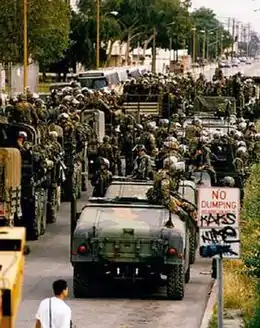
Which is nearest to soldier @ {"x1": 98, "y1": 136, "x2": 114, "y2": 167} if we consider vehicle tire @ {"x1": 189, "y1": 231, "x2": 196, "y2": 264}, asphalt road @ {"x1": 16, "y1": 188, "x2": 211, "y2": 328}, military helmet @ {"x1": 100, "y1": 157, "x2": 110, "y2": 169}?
military helmet @ {"x1": 100, "y1": 157, "x2": 110, "y2": 169}

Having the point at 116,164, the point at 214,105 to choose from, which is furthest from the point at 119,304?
the point at 214,105

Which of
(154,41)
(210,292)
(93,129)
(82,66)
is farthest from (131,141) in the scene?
(154,41)

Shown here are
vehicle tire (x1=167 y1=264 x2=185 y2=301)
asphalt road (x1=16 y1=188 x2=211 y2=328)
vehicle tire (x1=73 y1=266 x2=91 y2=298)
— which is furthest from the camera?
vehicle tire (x1=73 y1=266 x2=91 y2=298)

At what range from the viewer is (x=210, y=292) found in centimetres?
2031

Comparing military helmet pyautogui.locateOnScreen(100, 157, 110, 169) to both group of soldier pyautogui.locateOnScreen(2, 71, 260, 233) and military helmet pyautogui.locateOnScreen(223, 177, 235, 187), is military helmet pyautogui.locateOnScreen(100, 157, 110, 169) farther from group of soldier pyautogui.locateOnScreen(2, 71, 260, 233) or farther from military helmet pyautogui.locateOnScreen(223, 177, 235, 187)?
military helmet pyautogui.locateOnScreen(223, 177, 235, 187)

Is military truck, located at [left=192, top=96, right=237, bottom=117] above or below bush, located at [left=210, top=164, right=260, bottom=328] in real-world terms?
below

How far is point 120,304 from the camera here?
1939 centimetres

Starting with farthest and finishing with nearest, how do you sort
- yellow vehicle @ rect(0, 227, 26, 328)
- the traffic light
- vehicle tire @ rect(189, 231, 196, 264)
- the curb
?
vehicle tire @ rect(189, 231, 196, 264) < the curb < the traffic light < yellow vehicle @ rect(0, 227, 26, 328)

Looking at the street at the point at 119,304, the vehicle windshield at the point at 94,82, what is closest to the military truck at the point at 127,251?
the street at the point at 119,304

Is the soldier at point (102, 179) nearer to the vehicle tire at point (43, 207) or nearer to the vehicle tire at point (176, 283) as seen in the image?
the vehicle tire at point (43, 207)

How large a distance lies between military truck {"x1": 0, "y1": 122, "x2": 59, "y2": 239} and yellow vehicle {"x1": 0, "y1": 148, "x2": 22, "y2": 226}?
184 cm

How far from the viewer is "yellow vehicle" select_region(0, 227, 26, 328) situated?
11156 mm

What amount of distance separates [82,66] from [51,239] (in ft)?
232

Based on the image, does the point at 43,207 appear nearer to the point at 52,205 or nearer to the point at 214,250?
the point at 52,205
